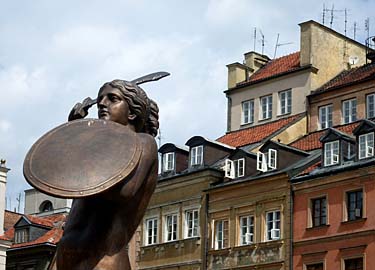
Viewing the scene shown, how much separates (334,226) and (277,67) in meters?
14.2

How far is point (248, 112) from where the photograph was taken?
56656mm

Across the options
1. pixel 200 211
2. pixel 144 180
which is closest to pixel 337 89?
pixel 200 211

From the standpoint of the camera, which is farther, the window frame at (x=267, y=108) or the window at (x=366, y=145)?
the window frame at (x=267, y=108)


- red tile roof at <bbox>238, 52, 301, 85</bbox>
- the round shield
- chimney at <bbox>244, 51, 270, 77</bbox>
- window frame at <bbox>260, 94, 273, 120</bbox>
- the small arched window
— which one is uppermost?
chimney at <bbox>244, 51, 270, 77</bbox>

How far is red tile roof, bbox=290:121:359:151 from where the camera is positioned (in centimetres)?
5016

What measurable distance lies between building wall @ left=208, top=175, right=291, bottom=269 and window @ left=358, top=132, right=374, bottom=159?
3.34m

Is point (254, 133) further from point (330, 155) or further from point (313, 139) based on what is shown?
point (330, 155)

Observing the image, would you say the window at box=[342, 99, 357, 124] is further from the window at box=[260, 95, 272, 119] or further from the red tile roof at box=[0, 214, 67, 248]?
the red tile roof at box=[0, 214, 67, 248]

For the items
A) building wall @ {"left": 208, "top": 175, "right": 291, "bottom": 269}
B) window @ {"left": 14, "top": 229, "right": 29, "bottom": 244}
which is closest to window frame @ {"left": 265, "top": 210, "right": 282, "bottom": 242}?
building wall @ {"left": 208, "top": 175, "right": 291, "bottom": 269}

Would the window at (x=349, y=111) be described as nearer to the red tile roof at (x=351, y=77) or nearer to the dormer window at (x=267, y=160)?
the red tile roof at (x=351, y=77)

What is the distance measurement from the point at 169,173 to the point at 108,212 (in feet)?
149

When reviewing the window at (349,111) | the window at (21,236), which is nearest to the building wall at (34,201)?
the window at (21,236)

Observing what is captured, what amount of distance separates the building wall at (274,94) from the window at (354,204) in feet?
31.9

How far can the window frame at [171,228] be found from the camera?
5153 cm
